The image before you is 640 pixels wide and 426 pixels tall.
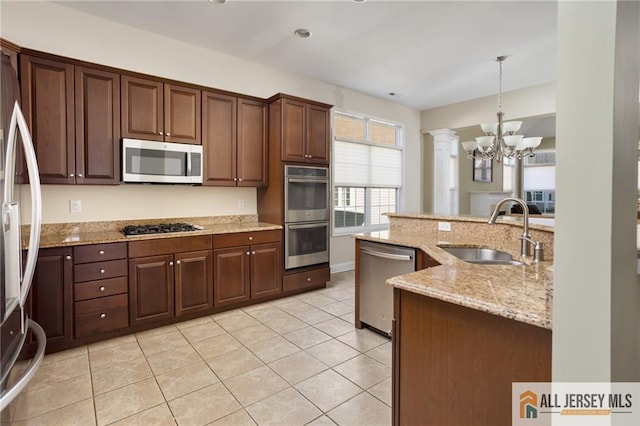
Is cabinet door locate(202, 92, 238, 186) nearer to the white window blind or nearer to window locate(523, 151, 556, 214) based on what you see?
the white window blind

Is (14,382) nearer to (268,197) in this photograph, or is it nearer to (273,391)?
(273,391)

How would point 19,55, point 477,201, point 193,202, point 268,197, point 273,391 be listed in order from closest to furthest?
point 273,391, point 19,55, point 193,202, point 268,197, point 477,201

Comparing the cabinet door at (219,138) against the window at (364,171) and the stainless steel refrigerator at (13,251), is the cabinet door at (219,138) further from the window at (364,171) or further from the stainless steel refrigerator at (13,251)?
the stainless steel refrigerator at (13,251)

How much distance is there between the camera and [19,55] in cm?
251

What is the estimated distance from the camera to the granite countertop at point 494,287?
1.09 meters

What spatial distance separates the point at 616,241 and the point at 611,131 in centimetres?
26

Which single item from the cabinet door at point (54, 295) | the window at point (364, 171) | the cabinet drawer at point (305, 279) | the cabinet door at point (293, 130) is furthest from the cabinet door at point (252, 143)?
the cabinet door at point (54, 295)

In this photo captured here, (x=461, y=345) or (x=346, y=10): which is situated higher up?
(x=346, y=10)

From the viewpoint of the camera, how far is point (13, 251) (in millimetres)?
1325

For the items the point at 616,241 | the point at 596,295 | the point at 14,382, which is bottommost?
the point at 14,382

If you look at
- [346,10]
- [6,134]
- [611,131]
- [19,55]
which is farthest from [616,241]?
[19,55]

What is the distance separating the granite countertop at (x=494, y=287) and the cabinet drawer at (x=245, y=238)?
2.23 meters

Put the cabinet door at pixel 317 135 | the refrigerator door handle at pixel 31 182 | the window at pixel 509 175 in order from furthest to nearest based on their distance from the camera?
the window at pixel 509 175
the cabinet door at pixel 317 135
the refrigerator door handle at pixel 31 182

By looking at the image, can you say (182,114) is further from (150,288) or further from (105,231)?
(150,288)
